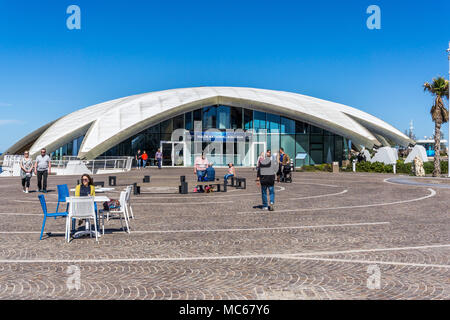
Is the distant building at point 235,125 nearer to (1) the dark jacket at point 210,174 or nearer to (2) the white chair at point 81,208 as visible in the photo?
(1) the dark jacket at point 210,174

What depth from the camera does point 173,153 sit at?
3975 cm

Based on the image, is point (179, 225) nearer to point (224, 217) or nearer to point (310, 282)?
point (224, 217)

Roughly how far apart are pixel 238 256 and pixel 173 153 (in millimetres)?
33967

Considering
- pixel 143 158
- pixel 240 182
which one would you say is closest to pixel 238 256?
pixel 240 182

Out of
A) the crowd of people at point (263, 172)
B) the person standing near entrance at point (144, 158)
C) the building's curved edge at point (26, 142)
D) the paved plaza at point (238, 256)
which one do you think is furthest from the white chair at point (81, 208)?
the building's curved edge at point (26, 142)

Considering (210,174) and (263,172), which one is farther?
(210,174)

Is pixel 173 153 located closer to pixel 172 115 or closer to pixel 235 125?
pixel 172 115

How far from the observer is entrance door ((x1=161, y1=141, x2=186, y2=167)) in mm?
39562

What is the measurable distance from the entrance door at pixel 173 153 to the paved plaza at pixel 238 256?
92.8ft

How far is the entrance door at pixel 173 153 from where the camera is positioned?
130ft

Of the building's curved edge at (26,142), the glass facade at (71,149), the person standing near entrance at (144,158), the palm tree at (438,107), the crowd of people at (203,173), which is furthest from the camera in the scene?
the building's curved edge at (26,142)

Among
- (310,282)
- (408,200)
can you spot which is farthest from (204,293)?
(408,200)

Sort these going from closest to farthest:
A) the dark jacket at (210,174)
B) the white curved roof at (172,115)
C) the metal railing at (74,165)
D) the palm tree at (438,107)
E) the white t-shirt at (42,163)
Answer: the white t-shirt at (42,163) → the dark jacket at (210,174) → the palm tree at (438,107) → the metal railing at (74,165) → the white curved roof at (172,115)

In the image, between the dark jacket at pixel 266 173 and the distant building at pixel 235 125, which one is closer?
the dark jacket at pixel 266 173
